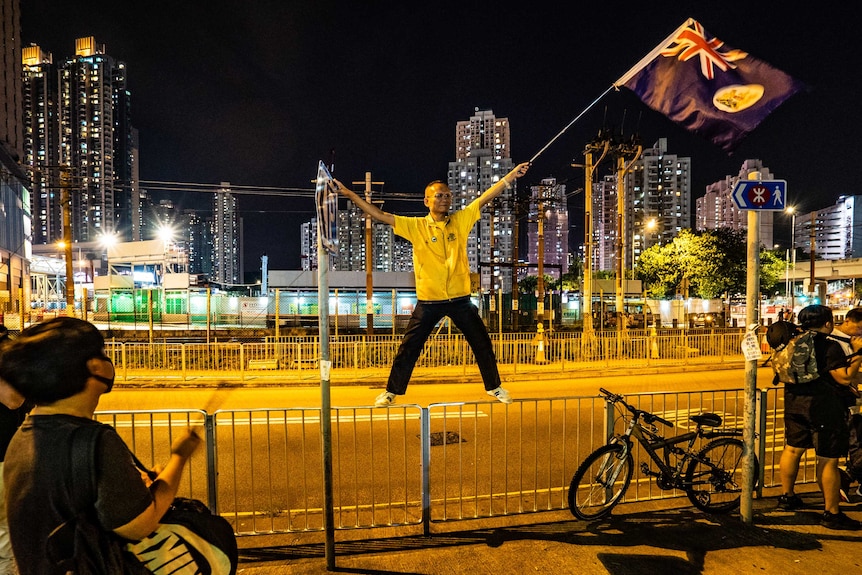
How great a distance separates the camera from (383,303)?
107 feet

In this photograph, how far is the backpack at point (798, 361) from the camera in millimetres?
4441

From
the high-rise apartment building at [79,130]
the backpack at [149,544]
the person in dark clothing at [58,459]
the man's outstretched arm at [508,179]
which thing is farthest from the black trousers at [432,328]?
the high-rise apartment building at [79,130]

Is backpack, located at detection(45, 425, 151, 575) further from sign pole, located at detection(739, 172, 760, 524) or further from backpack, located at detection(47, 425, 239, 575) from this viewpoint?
sign pole, located at detection(739, 172, 760, 524)

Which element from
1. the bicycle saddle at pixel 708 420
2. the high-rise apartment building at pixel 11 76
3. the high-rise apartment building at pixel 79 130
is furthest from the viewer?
the high-rise apartment building at pixel 79 130

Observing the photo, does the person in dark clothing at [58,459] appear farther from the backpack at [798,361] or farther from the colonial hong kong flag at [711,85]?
the backpack at [798,361]

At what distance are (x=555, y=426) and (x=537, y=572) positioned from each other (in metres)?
4.70

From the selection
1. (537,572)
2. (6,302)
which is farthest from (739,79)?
(6,302)

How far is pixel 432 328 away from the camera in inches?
175

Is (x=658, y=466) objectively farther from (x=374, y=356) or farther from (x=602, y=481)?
(x=374, y=356)

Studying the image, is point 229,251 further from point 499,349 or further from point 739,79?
point 739,79

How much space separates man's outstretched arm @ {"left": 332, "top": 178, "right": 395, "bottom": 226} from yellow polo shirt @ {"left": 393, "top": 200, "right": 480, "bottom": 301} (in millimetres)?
190

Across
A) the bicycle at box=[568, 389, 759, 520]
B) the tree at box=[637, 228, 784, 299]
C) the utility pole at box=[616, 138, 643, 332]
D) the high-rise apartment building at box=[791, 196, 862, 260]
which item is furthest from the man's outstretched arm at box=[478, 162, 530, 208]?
the high-rise apartment building at box=[791, 196, 862, 260]

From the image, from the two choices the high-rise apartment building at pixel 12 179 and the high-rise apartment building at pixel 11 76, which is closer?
the high-rise apartment building at pixel 12 179

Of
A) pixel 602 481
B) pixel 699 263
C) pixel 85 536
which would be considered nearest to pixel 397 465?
pixel 602 481
